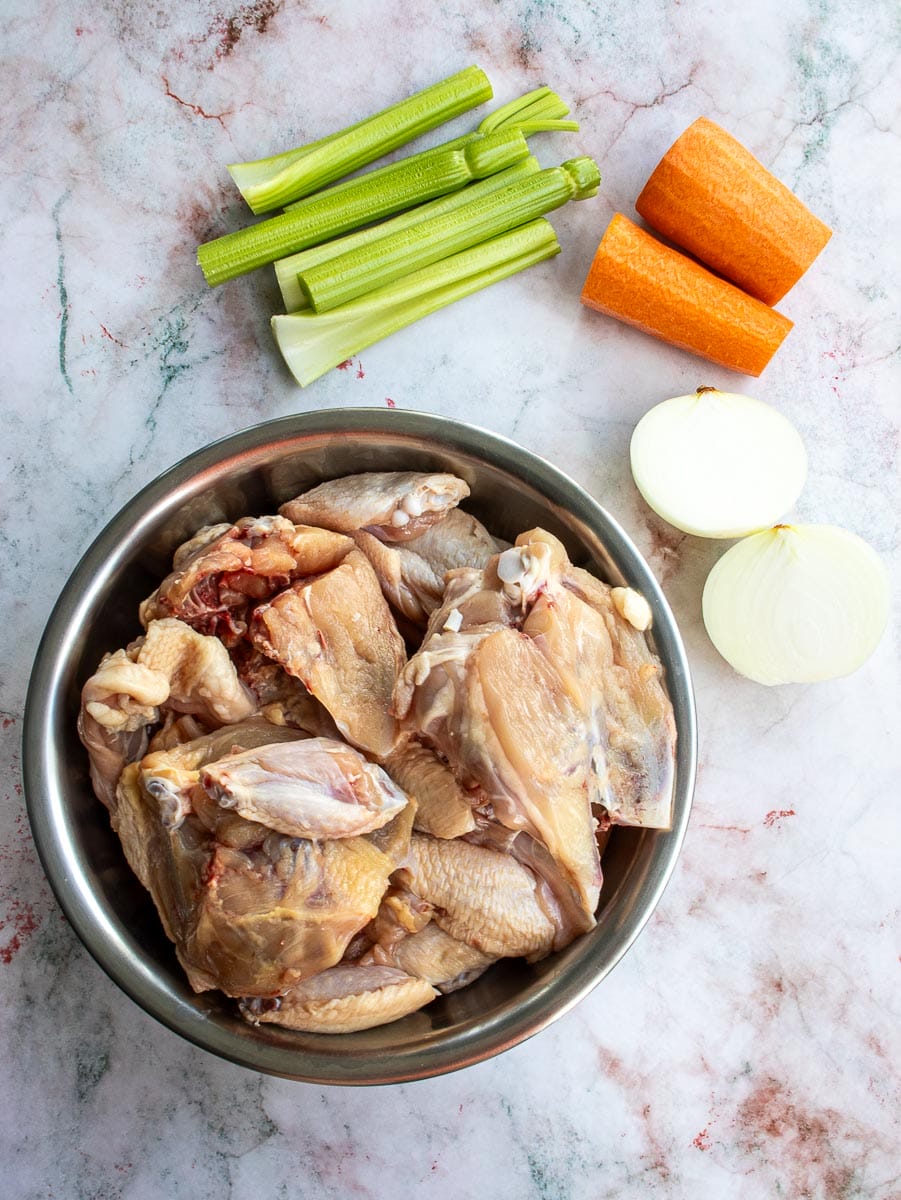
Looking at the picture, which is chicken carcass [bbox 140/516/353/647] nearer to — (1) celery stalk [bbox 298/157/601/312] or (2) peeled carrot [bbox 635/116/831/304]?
(1) celery stalk [bbox 298/157/601/312]

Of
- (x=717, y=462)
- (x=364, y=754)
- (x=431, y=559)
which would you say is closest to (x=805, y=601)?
(x=717, y=462)

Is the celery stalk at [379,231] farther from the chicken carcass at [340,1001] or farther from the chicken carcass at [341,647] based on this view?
the chicken carcass at [340,1001]

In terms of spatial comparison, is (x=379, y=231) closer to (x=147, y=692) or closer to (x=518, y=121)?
(x=518, y=121)

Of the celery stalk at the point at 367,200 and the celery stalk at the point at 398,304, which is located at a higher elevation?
the celery stalk at the point at 367,200

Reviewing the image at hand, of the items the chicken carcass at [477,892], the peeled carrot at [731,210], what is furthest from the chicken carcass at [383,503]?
the peeled carrot at [731,210]

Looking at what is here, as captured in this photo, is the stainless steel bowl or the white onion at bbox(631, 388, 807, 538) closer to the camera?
the stainless steel bowl

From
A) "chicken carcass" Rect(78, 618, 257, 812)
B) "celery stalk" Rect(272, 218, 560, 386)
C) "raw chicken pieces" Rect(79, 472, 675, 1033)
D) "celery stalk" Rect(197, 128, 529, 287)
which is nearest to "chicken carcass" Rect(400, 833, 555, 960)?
"raw chicken pieces" Rect(79, 472, 675, 1033)
